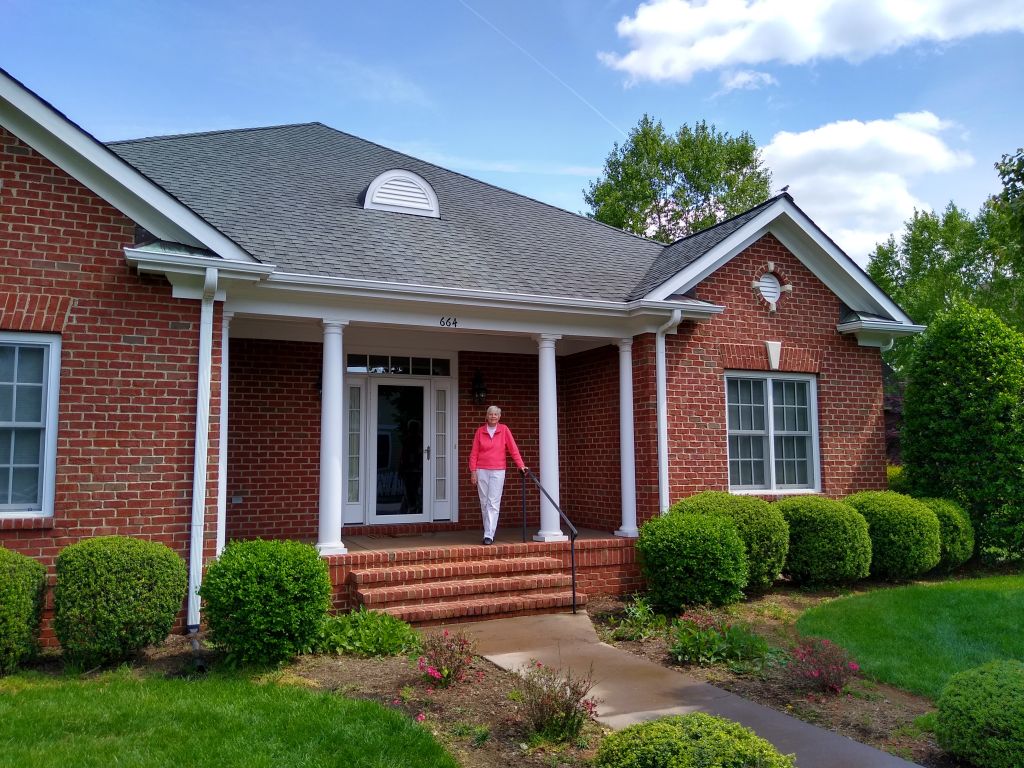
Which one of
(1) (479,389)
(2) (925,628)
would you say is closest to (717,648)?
(2) (925,628)

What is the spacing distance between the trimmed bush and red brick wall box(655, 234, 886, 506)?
121cm

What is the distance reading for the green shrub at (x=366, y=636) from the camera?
651 centimetres

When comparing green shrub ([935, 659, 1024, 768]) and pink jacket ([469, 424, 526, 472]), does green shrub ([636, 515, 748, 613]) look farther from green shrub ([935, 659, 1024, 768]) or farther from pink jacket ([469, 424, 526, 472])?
green shrub ([935, 659, 1024, 768])

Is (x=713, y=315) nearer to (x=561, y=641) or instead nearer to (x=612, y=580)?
(x=612, y=580)

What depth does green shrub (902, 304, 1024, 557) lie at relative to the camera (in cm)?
1034

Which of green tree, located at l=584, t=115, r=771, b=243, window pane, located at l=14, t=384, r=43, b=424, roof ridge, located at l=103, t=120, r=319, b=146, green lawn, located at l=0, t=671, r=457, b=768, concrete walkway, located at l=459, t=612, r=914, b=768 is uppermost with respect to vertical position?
green tree, located at l=584, t=115, r=771, b=243

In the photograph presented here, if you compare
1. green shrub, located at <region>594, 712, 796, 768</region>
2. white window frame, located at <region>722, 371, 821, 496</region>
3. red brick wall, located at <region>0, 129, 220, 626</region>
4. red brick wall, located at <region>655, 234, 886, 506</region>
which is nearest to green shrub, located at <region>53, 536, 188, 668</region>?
red brick wall, located at <region>0, 129, 220, 626</region>

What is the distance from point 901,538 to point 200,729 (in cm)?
823

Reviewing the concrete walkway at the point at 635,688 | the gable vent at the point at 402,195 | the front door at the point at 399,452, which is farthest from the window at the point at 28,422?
the gable vent at the point at 402,195

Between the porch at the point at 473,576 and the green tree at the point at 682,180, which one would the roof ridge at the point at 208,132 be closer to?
the porch at the point at 473,576

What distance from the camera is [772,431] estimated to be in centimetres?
1059

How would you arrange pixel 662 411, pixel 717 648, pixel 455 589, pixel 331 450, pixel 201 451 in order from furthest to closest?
1. pixel 662 411
2. pixel 331 450
3. pixel 455 589
4. pixel 201 451
5. pixel 717 648

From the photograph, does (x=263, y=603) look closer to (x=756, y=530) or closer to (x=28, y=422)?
(x=28, y=422)

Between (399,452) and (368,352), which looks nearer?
(368,352)
